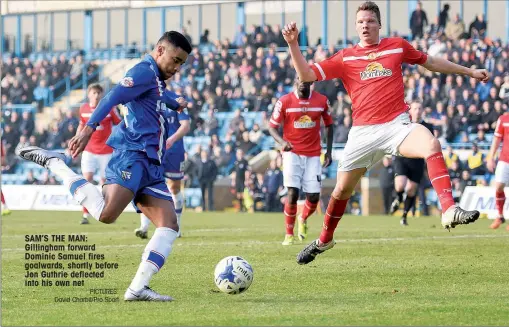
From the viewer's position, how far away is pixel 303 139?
16.6 m

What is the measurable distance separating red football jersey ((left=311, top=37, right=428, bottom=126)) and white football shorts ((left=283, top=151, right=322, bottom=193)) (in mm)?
5551

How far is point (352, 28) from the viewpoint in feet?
131

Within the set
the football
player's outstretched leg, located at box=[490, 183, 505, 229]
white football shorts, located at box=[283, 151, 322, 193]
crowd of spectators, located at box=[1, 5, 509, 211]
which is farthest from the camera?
crowd of spectators, located at box=[1, 5, 509, 211]

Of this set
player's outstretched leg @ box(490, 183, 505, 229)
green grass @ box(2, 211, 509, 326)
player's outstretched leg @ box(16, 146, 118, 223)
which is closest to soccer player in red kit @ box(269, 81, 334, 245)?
green grass @ box(2, 211, 509, 326)

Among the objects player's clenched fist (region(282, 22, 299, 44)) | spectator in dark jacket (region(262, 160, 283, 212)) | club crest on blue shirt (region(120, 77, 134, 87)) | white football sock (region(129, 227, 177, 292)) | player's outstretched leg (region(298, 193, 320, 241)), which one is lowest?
spectator in dark jacket (region(262, 160, 283, 212))

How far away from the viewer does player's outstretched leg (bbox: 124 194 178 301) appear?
8844 mm

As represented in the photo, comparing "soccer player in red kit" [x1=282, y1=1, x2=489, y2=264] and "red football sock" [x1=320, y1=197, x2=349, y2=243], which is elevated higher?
"soccer player in red kit" [x1=282, y1=1, x2=489, y2=264]

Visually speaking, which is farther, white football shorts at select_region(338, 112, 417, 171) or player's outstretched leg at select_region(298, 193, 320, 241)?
player's outstretched leg at select_region(298, 193, 320, 241)

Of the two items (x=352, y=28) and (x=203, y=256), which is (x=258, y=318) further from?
(x=352, y=28)

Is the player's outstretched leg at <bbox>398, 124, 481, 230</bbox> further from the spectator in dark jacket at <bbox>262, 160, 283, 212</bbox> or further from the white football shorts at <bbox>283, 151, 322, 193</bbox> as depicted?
the spectator in dark jacket at <bbox>262, 160, 283, 212</bbox>

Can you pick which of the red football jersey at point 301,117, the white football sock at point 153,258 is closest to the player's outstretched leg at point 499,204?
the red football jersey at point 301,117

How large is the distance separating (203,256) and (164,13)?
103ft

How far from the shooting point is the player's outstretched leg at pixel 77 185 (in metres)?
9.12

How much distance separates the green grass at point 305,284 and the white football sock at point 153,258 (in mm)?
228
